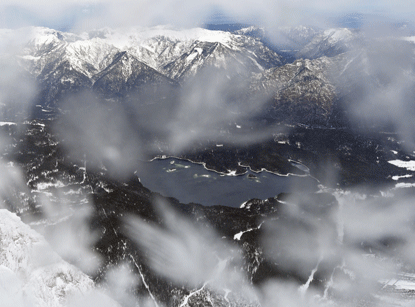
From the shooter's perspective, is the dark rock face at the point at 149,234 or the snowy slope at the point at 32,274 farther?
the dark rock face at the point at 149,234

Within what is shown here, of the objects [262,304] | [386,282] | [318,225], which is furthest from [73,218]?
→ [386,282]

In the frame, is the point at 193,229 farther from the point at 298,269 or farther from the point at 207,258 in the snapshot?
the point at 298,269

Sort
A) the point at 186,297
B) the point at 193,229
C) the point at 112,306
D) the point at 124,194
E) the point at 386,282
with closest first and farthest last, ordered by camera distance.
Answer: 1. the point at 112,306
2. the point at 186,297
3. the point at 386,282
4. the point at 193,229
5. the point at 124,194

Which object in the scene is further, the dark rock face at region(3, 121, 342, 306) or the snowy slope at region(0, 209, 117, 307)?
the dark rock face at region(3, 121, 342, 306)

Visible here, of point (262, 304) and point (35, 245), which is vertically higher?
point (35, 245)

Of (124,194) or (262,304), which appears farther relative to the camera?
(124,194)

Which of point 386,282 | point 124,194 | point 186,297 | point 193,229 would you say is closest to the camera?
point 186,297

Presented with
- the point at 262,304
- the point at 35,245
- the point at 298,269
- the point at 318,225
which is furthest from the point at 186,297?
the point at 318,225

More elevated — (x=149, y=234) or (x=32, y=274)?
(x=32, y=274)

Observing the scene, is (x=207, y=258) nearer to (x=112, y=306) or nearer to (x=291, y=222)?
(x=112, y=306)

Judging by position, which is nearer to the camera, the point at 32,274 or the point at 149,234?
the point at 32,274
